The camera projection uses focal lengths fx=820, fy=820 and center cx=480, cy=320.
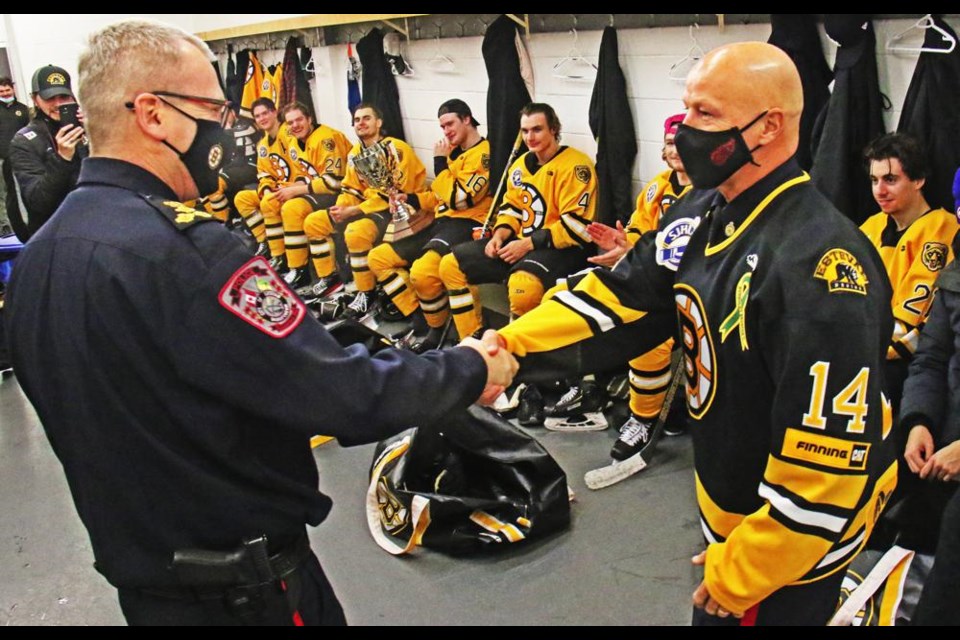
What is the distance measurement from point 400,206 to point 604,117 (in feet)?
5.13

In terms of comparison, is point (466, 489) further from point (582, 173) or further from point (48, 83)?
point (48, 83)

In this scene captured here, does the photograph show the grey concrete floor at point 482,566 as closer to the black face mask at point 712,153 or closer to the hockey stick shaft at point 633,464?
the hockey stick shaft at point 633,464

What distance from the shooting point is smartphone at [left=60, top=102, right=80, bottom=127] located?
388 centimetres

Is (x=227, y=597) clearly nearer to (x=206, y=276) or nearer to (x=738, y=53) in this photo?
(x=206, y=276)

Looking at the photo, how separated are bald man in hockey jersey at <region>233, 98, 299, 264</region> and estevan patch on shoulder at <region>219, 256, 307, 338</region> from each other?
5.39 metres

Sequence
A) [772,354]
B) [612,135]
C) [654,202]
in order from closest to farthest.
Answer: [772,354] < [654,202] < [612,135]

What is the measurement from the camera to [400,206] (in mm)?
5195

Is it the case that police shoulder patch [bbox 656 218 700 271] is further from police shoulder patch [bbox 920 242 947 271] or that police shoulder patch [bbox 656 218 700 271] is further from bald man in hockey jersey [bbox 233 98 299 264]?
bald man in hockey jersey [bbox 233 98 299 264]

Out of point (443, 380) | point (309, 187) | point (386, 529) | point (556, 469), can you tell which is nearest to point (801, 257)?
point (443, 380)

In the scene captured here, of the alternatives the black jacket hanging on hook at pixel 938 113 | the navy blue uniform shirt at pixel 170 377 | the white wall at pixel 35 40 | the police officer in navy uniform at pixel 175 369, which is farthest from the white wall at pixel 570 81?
the navy blue uniform shirt at pixel 170 377

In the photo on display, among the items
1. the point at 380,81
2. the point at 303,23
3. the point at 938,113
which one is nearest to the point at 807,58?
the point at 938,113

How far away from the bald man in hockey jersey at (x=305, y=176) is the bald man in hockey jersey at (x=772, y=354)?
15.9 ft

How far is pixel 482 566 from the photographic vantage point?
2.73 m

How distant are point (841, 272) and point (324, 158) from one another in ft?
17.5
